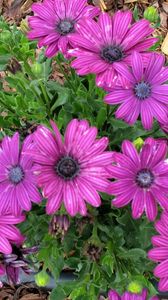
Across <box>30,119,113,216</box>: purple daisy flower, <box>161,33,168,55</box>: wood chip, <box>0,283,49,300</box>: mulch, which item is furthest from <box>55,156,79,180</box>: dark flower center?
<box>161,33,168,55</box>: wood chip

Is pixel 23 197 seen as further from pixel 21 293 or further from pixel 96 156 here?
pixel 21 293

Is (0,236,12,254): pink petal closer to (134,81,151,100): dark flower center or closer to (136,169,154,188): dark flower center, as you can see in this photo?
(136,169,154,188): dark flower center

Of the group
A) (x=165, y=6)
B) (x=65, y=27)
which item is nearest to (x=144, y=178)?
(x=65, y=27)

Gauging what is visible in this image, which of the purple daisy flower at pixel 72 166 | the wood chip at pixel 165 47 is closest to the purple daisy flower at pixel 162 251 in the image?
the purple daisy flower at pixel 72 166

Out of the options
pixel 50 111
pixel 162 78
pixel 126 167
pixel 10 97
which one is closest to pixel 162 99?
pixel 162 78

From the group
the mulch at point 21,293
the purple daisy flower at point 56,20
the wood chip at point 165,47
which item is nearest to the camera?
the purple daisy flower at point 56,20

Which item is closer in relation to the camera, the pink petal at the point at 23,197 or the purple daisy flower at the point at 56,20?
the pink petal at the point at 23,197

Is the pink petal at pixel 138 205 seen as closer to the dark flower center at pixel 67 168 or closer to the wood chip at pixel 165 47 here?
the dark flower center at pixel 67 168
